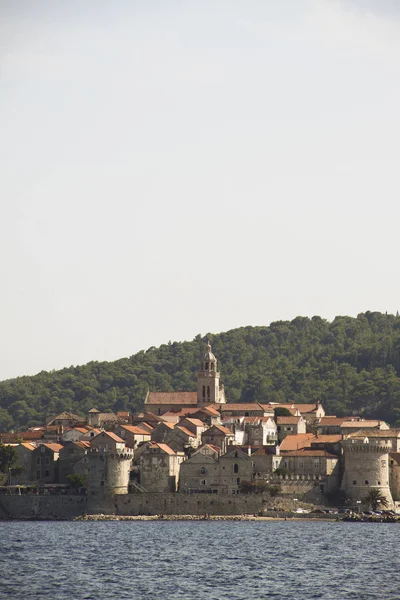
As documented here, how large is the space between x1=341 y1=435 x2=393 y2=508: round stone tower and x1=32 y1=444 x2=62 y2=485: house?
29.7 m

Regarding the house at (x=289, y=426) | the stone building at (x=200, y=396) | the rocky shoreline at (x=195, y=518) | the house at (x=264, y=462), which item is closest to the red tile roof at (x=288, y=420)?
the house at (x=289, y=426)

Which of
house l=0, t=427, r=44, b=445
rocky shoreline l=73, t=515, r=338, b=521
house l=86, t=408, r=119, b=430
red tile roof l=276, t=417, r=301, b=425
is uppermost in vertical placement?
house l=86, t=408, r=119, b=430

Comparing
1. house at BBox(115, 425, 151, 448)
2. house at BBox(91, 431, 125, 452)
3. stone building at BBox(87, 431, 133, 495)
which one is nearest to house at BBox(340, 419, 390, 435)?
house at BBox(115, 425, 151, 448)

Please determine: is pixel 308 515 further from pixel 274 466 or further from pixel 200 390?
pixel 200 390

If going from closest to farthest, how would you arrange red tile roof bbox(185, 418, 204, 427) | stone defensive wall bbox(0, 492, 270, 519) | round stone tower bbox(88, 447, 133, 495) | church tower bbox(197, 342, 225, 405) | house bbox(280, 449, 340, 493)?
stone defensive wall bbox(0, 492, 270, 519) → round stone tower bbox(88, 447, 133, 495) → house bbox(280, 449, 340, 493) → red tile roof bbox(185, 418, 204, 427) → church tower bbox(197, 342, 225, 405)

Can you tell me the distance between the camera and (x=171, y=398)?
172 meters

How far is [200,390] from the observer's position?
169125 millimetres

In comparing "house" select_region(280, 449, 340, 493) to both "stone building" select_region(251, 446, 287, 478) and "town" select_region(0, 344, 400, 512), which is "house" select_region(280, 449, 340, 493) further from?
"stone building" select_region(251, 446, 287, 478)

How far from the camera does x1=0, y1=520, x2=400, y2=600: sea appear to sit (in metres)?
76.0

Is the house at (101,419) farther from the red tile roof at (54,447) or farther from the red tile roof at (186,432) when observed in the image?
the red tile roof at (186,432)

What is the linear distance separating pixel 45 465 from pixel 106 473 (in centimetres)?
1310

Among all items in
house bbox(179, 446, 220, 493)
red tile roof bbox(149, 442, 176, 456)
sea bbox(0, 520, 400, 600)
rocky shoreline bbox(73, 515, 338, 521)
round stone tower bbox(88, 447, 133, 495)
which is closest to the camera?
sea bbox(0, 520, 400, 600)

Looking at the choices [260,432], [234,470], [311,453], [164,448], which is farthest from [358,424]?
[164,448]

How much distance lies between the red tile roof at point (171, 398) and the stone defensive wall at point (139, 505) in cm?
3736
